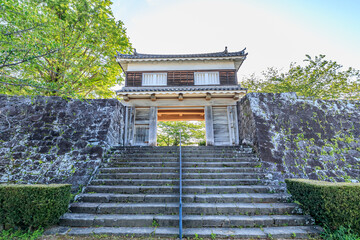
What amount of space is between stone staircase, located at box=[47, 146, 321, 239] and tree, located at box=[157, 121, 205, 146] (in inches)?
326

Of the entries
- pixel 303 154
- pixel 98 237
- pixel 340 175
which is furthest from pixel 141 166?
pixel 340 175

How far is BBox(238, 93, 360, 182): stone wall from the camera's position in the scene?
539 centimetres

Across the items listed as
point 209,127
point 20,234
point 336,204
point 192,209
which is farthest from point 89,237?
point 209,127

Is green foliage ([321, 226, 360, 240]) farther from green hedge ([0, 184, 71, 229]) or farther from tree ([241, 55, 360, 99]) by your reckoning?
tree ([241, 55, 360, 99])

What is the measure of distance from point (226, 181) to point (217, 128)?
13.4ft

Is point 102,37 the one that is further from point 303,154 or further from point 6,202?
point 303,154

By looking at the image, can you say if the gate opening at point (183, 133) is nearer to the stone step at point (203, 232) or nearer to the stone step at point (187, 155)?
the stone step at point (187, 155)

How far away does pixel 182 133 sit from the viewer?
1445 cm

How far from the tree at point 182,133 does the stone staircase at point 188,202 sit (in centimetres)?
828

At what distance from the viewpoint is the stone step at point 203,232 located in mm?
2969

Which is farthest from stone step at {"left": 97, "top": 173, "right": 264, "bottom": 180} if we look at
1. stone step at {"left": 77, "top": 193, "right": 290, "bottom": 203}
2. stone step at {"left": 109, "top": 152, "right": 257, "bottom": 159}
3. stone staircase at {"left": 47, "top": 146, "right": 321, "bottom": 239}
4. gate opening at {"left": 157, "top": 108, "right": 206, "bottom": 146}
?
gate opening at {"left": 157, "top": 108, "right": 206, "bottom": 146}

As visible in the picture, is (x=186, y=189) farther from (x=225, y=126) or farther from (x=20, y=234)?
(x=225, y=126)

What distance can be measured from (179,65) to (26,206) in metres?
8.45

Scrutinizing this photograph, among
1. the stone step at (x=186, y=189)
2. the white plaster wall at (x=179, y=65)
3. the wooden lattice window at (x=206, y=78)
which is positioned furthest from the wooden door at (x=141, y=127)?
the stone step at (x=186, y=189)
